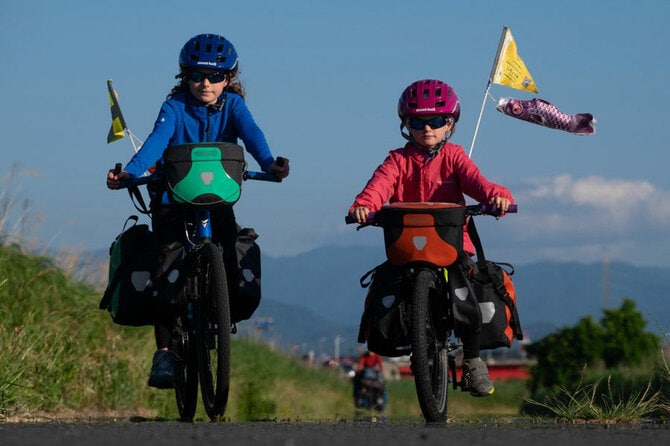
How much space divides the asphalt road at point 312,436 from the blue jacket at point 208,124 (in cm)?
229

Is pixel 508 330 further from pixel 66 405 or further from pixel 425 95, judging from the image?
pixel 66 405

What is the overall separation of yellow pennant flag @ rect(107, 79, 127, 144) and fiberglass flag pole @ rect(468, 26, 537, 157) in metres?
2.76

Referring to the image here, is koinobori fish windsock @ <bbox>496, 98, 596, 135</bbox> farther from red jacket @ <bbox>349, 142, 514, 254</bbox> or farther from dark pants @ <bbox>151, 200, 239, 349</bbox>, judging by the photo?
dark pants @ <bbox>151, 200, 239, 349</bbox>

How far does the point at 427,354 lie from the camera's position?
7.46m

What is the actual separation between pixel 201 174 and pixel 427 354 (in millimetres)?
1620

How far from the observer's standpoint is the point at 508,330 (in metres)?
8.33

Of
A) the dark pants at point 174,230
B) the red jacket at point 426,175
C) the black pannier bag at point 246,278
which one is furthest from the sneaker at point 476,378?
the dark pants at point 174,230

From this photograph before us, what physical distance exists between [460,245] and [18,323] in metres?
4.95

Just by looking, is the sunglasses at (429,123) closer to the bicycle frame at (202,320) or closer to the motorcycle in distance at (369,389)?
the bicycle frame at (202,320)

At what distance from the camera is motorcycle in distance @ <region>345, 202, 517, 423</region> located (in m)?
7.48

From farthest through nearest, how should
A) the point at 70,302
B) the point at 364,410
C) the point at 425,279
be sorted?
the point at 364,410
the point at 70,302
the point at 425,279

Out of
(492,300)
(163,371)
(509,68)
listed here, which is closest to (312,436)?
(163,371)

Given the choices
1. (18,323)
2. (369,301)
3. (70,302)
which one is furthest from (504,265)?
(70,302)

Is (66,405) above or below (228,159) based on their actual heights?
below
